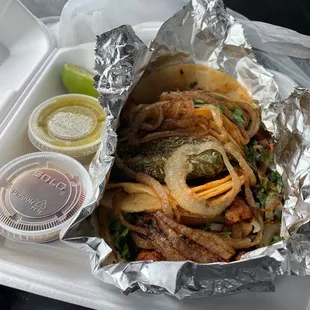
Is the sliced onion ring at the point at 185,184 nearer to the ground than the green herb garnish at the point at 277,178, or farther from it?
farther from it

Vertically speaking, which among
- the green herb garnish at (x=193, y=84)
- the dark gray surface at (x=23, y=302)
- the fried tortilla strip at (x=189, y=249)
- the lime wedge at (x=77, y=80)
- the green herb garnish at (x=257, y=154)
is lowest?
the dark gray surface at (x=23, y=302)

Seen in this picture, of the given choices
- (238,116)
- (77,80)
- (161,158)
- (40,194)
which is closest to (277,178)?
(238,116)

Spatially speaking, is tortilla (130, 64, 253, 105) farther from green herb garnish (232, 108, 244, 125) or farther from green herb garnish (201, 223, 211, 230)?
green herb garnish (201, 223, 211, 230)

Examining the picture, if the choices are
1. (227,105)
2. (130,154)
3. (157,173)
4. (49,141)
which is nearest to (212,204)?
(157,173)

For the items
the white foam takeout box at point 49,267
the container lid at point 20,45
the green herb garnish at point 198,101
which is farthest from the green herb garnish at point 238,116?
the container lid at point 20,45

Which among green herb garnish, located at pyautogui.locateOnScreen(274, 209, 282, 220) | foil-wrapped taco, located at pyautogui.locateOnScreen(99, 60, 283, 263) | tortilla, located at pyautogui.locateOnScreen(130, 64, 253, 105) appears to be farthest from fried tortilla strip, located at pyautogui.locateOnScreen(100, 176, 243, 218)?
tortilla, located at pyautogui.locateOnScreen(130, 64, 253, 105)

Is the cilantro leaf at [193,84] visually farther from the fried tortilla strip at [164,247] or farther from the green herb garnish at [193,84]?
the fried tortilla strip at [164,247]

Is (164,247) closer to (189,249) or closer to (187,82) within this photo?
(189,249)

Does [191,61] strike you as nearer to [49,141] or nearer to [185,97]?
[185,97]
